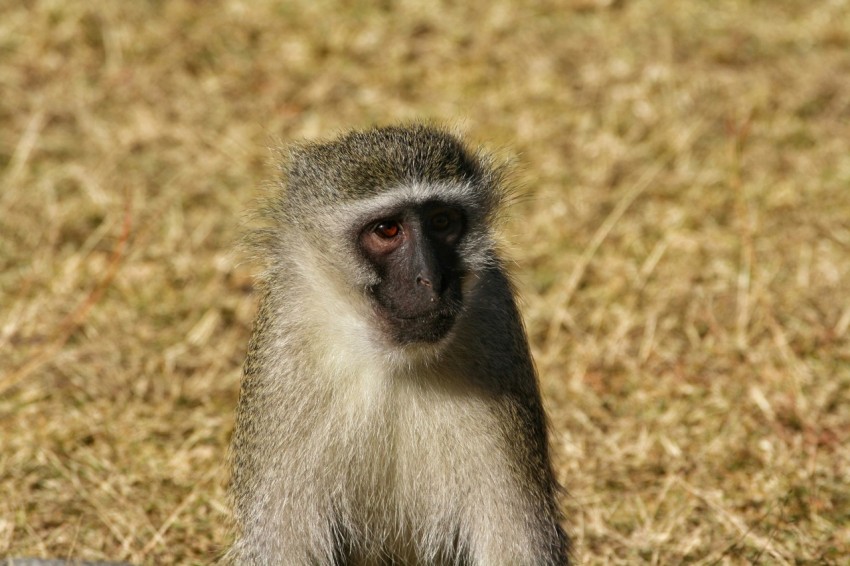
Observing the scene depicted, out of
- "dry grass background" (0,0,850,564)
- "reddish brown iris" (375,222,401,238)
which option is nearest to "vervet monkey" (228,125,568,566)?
"reddish brown iris" (375,222,401,238)

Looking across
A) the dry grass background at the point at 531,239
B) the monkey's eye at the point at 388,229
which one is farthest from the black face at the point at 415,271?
the dry grass background at the point at 531,239

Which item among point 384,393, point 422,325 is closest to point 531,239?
point 384,393

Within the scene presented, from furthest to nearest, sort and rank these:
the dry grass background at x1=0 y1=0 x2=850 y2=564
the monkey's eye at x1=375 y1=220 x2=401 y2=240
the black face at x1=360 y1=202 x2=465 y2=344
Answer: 1. the dry grass background at x1=0 y1=0 x2=850 y2=564
2. the monkey's eye at x1=375 y1=220 x2=401 y2=240
3. the black face at x1=360 y1=202 x2=465 y2=344

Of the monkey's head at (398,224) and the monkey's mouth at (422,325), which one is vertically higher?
the monkey's head at (398,224)

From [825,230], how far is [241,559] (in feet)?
12.7

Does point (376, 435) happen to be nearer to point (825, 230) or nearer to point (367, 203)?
point (367, 203)

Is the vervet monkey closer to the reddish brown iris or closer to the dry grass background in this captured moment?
the reddish brown iris

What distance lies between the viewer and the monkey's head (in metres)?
3.35

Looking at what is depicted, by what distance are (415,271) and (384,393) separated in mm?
431

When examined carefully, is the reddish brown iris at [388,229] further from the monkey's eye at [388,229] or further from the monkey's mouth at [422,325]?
the monkey's mouth at [422,325]

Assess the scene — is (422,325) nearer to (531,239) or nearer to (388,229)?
(388,229)

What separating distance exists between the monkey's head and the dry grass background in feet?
1.29

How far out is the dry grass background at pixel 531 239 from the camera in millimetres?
4562

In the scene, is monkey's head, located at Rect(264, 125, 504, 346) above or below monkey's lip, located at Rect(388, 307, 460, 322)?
above
